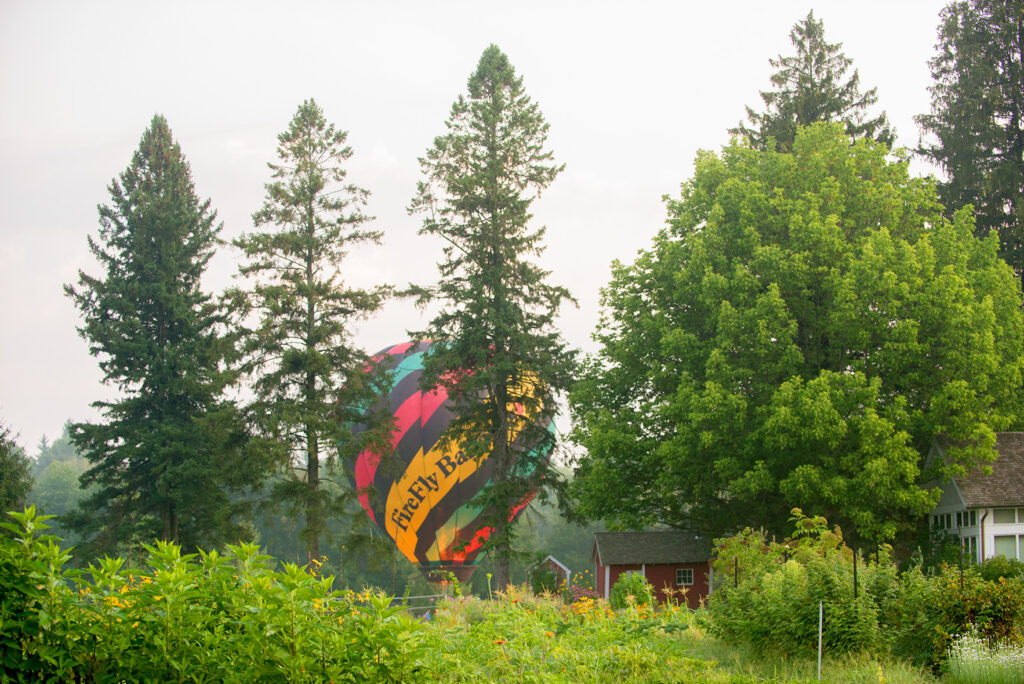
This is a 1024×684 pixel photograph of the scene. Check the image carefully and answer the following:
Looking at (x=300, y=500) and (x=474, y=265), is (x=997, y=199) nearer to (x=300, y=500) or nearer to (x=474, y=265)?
(x=474, y=265)

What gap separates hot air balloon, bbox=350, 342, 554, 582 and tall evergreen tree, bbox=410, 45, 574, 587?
1.72 meters

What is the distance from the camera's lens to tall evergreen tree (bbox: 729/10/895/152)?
35.5 metres

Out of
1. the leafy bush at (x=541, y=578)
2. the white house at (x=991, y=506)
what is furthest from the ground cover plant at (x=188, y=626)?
the white house at (x=991, y=506)

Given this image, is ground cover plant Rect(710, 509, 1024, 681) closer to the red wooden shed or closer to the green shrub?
the green shrub

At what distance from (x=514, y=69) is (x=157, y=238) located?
16.4m

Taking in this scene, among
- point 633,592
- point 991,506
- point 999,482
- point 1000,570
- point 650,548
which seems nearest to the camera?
point 1000,570

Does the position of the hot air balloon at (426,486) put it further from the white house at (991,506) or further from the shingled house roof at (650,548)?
the white house at (991,506)

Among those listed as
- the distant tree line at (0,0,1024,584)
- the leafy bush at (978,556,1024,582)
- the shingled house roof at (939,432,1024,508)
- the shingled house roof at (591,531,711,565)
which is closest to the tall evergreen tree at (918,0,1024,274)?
the distant tree line at (0,0,1024,584)

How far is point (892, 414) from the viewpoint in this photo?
863 inches

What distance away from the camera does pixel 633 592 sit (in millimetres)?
17641

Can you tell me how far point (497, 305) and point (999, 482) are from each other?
1594 cm

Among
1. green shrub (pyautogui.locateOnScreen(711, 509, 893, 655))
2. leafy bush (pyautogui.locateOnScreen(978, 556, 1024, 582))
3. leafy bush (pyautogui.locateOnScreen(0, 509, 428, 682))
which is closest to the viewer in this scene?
leafy bush (pyautogui.locateOnScreen(0, 509, 428, 682))

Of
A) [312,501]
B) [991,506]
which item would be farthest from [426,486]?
[991,506]

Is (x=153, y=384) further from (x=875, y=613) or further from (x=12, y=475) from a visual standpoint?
(x=875, y=613)
